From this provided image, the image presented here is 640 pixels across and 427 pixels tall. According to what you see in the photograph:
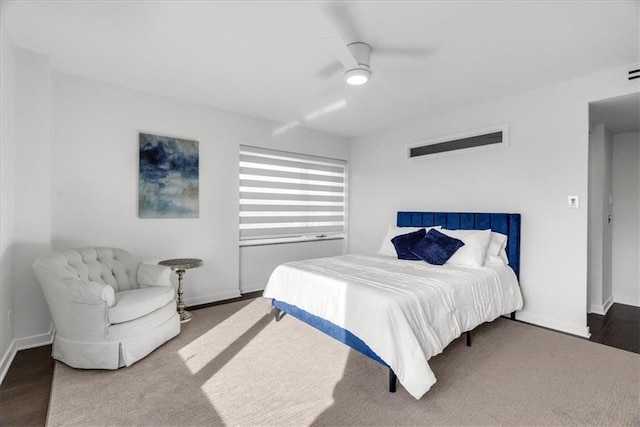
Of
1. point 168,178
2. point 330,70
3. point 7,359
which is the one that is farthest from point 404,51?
point 7,359

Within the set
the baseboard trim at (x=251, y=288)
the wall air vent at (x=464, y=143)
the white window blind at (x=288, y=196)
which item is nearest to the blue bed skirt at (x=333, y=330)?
the baseboard trim at (x=251, y=288)

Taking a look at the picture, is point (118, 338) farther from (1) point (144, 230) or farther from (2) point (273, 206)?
(2) point (273, 206)

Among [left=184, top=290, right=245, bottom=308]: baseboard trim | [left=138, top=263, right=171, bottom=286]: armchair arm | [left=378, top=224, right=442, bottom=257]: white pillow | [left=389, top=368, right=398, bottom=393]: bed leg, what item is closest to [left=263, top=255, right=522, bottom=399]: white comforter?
[left=389, top=368, right=398, bottom=393]: bed leg

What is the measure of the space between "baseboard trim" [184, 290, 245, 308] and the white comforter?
4.07 ft

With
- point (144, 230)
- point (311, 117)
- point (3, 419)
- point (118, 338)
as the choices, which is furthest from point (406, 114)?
point (3, 419)

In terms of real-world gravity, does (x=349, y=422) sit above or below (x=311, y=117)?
below

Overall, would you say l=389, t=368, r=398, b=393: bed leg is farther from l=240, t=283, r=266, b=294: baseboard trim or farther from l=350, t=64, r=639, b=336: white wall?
l=240, t=283, r=266, b=294: baseboard trim

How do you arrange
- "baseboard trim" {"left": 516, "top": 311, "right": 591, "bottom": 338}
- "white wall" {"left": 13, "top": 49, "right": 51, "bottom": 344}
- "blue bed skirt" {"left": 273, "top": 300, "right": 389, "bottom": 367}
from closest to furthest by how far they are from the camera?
"blue bed skirt" {"left": 273, "top": 300, "right": 389, "bottom": 367}
"white wall" {"left": 13, "top": 49, "right": 51, "bottom": 344}
"baseboard trim" {"left": 516, "top": 311, "right": 591, "bottom": 338}

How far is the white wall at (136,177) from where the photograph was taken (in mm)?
3205

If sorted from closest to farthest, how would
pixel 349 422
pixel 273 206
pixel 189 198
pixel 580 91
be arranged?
pixel 349 422
pixel 580 91
pixel 189 198
pixel 273 206

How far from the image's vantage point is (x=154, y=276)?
9.86ft

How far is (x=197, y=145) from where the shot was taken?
13.2 feet

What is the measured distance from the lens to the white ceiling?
216 centimetres

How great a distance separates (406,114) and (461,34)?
2006mm
